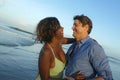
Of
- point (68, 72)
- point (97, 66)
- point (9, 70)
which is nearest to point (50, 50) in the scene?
point (68, 72)

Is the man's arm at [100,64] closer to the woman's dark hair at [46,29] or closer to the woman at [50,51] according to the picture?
the woman at [50,51]

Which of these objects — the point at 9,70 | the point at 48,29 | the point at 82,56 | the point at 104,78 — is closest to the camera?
the point at 104,78

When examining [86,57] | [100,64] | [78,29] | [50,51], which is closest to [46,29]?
[50,51]

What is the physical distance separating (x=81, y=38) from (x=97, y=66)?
27.8 inches

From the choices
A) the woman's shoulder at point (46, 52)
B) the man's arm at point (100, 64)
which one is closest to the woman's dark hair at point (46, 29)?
the woman's shoulder at point (46, 52)

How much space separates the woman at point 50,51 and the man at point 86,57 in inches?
8.3

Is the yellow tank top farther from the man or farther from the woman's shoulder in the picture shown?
the woman's shoulder

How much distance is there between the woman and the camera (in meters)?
4.17

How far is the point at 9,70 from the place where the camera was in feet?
35.2

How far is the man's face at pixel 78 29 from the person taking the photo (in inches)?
175

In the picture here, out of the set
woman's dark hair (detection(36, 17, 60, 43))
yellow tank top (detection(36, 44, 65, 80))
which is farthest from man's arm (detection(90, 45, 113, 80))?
woman's dark hair (detection(36, 17, 60, 43))

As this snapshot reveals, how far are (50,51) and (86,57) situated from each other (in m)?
0.64

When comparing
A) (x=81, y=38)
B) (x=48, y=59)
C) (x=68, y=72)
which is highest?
(x=81, y=38)

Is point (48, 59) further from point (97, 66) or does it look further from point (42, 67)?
point (97, 66)
